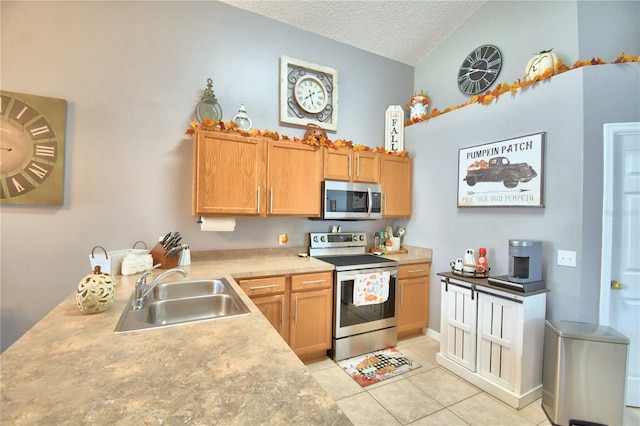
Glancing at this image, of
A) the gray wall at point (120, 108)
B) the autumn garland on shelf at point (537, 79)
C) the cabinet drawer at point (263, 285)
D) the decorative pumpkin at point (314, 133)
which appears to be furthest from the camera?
the decorative pumpkin at point (314, 133)

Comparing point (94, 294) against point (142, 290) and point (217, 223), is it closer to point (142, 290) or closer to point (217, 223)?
point (142, 290)

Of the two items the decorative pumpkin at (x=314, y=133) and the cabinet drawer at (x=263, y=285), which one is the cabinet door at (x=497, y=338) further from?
the decorative pumpkin at (x=314, y=133)

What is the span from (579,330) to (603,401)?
0.44 meters

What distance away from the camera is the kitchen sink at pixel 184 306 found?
129cm

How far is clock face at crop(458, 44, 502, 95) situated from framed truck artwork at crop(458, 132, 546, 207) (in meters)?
0.80

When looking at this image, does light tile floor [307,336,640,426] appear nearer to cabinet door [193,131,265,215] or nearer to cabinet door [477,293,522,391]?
cabinet door [477,293,522,391]

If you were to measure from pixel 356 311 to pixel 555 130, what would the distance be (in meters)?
2.30

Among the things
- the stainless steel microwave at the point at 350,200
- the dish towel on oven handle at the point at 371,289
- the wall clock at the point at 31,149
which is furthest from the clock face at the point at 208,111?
the dish towel on oven handle at the point at 371,289

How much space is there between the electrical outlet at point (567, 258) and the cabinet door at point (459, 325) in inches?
27.4

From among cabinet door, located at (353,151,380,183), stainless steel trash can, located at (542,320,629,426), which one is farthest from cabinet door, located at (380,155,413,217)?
stainless steel trash can, located at (542,320,629,426)

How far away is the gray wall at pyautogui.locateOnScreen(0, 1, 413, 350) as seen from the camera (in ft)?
7.12

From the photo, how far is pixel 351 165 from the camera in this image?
3.04m

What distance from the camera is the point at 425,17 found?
317 centimetres

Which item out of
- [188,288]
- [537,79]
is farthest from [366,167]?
[188,288]
